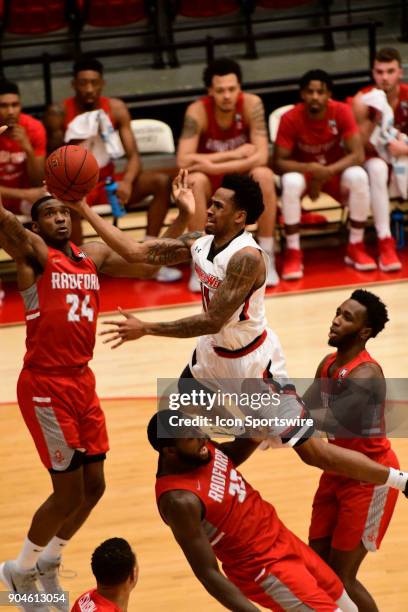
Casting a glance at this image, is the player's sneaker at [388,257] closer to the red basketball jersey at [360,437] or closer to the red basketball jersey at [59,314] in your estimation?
the red basketball jersey at [360,437]

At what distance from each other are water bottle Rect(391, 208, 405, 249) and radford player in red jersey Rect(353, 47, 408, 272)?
0.33 meters

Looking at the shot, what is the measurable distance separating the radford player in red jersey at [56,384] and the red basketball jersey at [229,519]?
809mm

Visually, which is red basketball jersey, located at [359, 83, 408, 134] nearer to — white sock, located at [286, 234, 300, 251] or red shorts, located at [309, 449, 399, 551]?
white sock, located at [286, 234, 300, 251]

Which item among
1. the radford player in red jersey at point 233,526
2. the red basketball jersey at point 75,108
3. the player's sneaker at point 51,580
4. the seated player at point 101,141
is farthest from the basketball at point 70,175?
the red basketball jersey at point 75,108

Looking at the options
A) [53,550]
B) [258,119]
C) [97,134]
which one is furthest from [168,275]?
[53,550]

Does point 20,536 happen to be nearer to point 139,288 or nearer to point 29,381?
point 29,381

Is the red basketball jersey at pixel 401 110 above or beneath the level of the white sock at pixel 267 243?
above

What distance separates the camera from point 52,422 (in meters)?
5.11

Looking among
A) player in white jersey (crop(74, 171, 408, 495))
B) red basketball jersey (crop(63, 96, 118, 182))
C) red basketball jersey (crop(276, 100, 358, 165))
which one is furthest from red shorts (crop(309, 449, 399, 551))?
red basketball jersey (crop(63, 96, 118, 182))

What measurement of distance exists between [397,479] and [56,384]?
5.26 ft

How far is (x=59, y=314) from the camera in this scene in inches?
200

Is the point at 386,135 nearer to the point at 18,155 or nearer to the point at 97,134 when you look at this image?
the point at 97,134

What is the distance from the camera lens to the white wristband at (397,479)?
4.67 metres

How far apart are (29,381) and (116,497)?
118 cm
